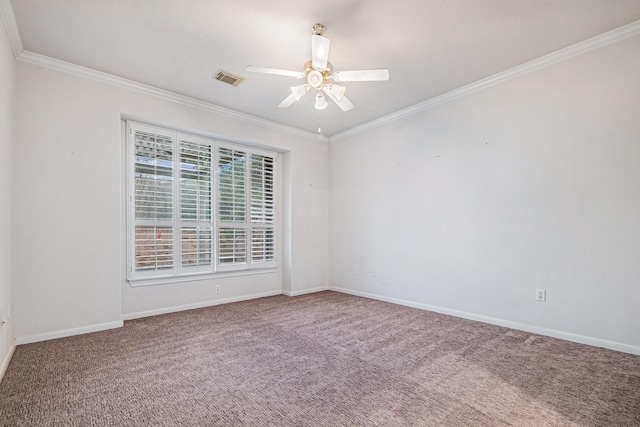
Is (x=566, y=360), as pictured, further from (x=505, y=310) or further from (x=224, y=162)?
(x=224, y=162)

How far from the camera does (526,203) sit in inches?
127

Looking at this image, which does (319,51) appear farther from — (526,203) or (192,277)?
(192,277)

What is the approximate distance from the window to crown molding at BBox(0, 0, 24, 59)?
112 cm

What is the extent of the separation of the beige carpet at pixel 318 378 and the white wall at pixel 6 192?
9.6 inches

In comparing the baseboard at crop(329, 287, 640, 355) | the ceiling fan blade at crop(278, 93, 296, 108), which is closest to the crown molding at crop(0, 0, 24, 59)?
the ceiling fan blade at crop(278, 93, 296, 108)

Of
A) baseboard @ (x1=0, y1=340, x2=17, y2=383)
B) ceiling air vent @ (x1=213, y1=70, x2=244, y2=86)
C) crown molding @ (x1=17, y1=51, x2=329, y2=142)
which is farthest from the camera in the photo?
ceiling air vent @ (x1=213, y1=70, x2=244, y2=86)

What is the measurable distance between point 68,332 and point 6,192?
149 centimetres

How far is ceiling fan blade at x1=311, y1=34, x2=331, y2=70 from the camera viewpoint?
2.31 m

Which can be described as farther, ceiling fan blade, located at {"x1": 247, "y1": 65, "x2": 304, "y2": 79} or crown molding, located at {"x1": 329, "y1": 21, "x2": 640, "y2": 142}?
crown molding, located at {"x1": 329, "y1": 21, "x2": 640, "y2": 142}

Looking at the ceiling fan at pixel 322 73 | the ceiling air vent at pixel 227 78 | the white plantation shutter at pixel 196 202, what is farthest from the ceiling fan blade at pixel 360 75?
the white plantation shutter at pixel 196 202

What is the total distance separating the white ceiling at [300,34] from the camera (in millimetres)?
2383

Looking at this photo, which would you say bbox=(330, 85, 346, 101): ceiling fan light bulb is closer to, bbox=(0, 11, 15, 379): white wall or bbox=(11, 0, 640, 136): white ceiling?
bbox=(11, 0, 640, 136): white ceiling

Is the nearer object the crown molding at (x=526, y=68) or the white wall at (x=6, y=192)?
the white wall at (x=6, y=192)

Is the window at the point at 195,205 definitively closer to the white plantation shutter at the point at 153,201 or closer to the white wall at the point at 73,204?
the white plantation shutter at the point at 153,201
